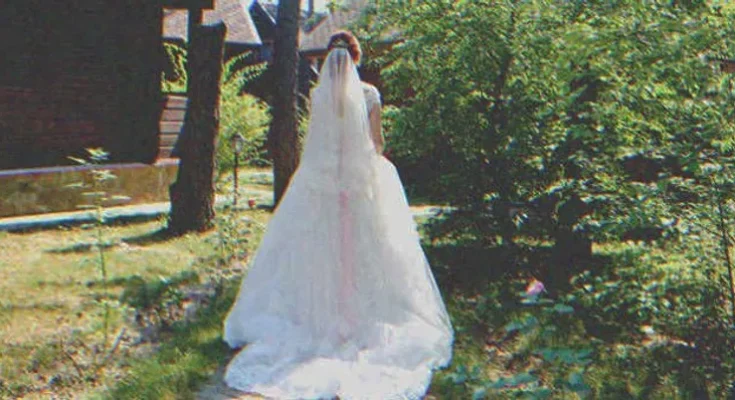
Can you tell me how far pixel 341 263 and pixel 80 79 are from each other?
8069 millimetres

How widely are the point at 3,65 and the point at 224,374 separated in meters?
8.28

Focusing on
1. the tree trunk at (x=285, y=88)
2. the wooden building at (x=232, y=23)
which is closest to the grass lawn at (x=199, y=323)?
the tree trunk at (x=285, y=88)

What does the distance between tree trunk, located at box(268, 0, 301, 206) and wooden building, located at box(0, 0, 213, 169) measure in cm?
132

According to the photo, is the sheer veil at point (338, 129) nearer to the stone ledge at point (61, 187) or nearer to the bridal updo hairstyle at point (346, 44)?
the bridal updo hairstyle at point (346, 44)

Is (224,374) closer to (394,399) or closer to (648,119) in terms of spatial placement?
(394,399)

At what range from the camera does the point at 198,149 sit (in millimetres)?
10719

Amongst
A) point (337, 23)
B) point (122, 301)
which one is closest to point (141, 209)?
point (122, 301)

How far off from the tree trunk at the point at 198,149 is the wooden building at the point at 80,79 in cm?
285

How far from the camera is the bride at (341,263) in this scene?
613 centimetres

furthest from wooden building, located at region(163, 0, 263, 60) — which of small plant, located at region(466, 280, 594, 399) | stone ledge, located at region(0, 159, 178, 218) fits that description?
small plant, located at region(466, 280, 594, 399)

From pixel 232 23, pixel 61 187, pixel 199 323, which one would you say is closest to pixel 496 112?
pixel 199 323

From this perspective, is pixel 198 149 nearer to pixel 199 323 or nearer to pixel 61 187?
pixel 61 187

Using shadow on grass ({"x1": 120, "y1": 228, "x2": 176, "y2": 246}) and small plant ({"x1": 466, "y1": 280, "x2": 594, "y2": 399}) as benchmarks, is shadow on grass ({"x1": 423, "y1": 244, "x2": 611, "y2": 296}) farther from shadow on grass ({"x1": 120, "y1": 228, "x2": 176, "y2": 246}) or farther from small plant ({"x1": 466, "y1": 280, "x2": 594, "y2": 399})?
shadow on grass ({"x1": 120, "y1": 228, "x2": 176, "y2": 246})

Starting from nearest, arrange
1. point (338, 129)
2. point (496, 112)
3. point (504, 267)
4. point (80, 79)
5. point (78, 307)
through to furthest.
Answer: point (338, 129) → point (78, 307) → point (496, 112) → point (504, 267) → point (80, 79)
